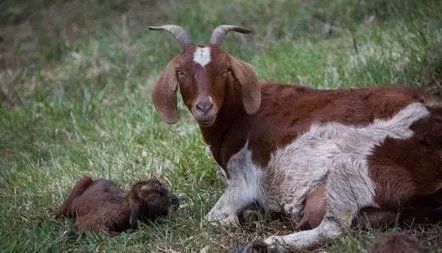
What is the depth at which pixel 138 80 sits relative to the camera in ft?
34.8

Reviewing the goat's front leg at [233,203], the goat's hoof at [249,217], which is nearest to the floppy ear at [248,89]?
the goat's front leg at [233,203]

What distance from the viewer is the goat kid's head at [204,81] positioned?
5707mm

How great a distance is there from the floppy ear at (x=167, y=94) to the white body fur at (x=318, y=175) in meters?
0.49

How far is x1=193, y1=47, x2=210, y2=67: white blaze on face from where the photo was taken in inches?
228

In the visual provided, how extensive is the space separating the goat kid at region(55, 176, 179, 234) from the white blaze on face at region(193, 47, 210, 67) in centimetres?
94

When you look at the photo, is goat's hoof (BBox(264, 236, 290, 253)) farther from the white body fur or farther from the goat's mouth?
the goat's mouth

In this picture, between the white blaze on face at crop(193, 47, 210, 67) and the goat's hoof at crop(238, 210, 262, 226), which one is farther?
the goat's hoof at crop(238, 210, 262, 226)

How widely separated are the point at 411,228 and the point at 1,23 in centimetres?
943

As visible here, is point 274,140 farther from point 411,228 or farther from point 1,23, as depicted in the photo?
point 1,23

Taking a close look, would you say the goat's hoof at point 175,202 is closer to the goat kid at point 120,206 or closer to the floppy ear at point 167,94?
the goat kid at point 120,206

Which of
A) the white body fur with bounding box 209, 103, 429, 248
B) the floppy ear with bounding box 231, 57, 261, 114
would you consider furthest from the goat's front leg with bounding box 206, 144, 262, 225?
the floppy ear with bounding box 231, 57, 261, 114

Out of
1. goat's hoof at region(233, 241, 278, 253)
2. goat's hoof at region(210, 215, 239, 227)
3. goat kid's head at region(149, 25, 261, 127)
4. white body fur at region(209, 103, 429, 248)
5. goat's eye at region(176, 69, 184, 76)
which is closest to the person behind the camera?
goat's hoof at region(233, 241, 278, 253)

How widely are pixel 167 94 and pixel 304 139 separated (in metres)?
0.86

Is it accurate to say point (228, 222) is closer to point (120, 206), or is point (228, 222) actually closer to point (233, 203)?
point (233, 203)
